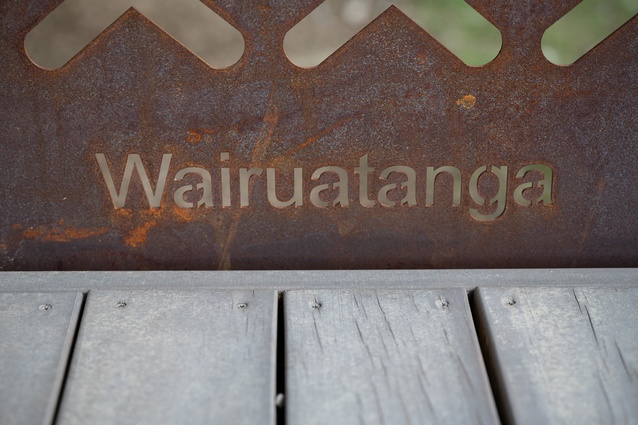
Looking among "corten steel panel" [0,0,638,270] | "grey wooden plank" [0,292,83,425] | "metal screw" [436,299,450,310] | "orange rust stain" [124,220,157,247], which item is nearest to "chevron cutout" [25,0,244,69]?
"corten steel panel" [0,0,638,270]

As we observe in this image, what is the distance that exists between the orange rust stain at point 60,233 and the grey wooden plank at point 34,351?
0.52 feet

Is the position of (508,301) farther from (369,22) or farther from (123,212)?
(123,212)

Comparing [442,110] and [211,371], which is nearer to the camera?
[211,371]

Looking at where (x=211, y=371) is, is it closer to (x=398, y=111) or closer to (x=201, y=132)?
(x=201, y=132)

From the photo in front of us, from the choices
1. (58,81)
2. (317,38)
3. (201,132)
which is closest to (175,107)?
(201,132)

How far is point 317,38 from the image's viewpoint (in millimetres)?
1458

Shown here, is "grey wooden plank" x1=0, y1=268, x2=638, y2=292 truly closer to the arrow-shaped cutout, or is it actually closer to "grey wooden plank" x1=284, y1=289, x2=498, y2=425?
"grey wooden plank" x1=284, y1=289, x2=498, y2=425

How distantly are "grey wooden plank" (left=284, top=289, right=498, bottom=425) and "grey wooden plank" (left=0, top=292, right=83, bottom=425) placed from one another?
0.32m

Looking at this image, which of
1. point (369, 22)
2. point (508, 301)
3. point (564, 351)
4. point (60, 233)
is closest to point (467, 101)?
point (369, 22)

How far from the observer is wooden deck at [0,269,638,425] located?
1012 millimetres

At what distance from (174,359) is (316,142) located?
0.46m

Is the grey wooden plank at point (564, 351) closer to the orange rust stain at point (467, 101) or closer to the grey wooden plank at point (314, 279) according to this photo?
the grey wooden plank at point (314, 279)

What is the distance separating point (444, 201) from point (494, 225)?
0.10m

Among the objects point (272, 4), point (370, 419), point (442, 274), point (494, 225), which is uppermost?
point (272, 4)
